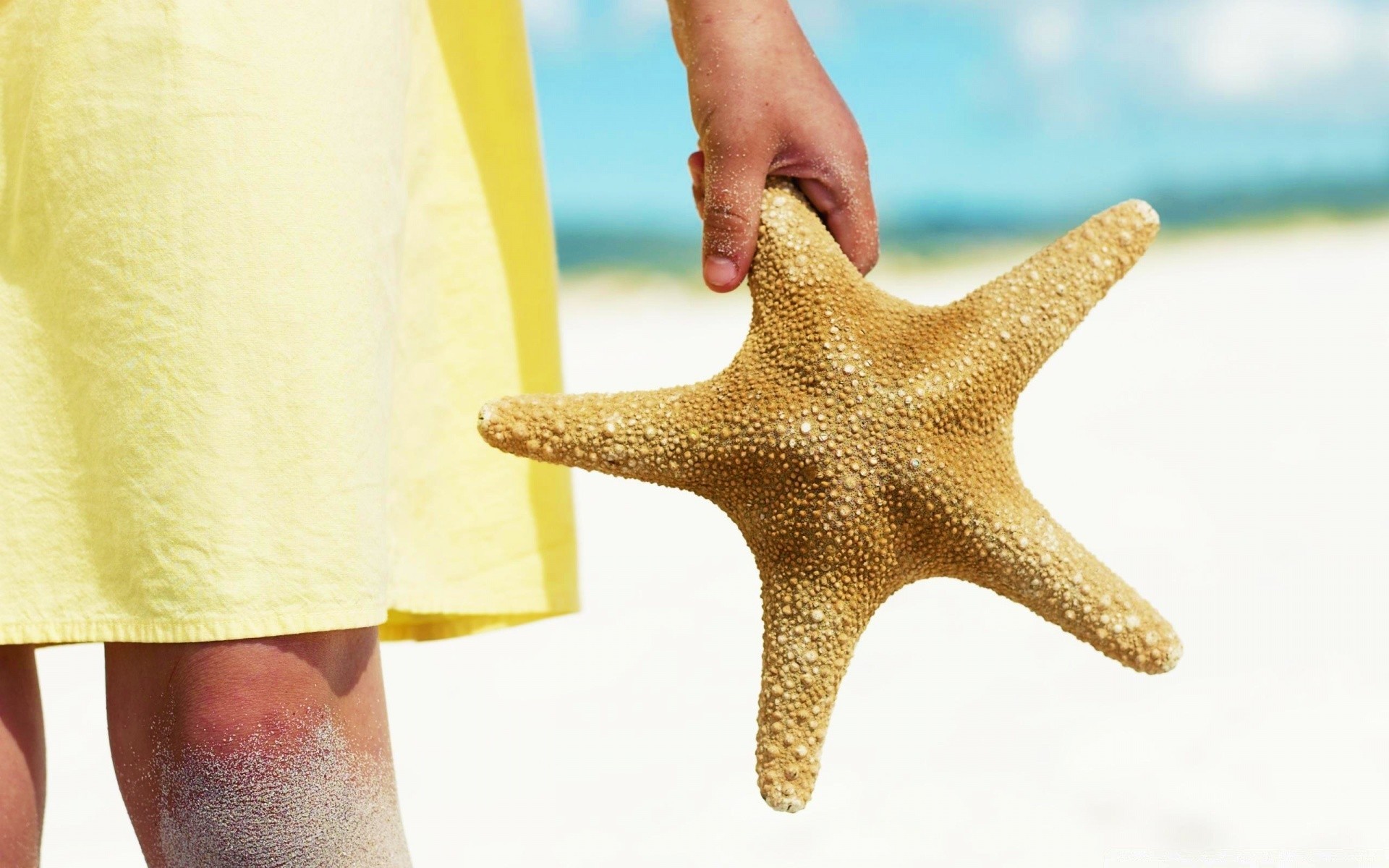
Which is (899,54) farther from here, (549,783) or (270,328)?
(270,328)

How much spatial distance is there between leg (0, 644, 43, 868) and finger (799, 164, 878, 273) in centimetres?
77

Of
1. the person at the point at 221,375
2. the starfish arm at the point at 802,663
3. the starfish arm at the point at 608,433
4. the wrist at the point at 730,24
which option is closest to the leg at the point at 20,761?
the person at the point at 221,375

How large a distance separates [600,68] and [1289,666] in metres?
8.94

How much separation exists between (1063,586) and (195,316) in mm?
727

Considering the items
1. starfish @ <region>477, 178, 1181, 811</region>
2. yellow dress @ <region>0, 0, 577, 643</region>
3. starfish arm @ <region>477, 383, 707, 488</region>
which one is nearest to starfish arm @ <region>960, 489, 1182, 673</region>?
starfish @ <region>477, 178, 1181, 811</region>

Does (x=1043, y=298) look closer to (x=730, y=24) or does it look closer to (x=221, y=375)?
(x=730, y=24)

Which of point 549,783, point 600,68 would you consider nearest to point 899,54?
point 600,68

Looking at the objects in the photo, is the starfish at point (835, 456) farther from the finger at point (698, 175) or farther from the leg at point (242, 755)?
the leg at point (242, 755)

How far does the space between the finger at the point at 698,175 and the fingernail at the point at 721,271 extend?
45 mm

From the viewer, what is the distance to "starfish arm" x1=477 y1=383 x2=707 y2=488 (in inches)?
43.0

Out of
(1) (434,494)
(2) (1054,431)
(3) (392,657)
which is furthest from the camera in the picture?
(2) (1054,431)

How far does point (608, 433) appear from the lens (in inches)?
43.1

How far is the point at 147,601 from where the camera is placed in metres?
0.93

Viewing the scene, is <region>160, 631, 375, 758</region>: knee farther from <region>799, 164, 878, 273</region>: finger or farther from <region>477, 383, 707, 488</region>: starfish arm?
<region>799, 164, 878, 273</region>: finger
